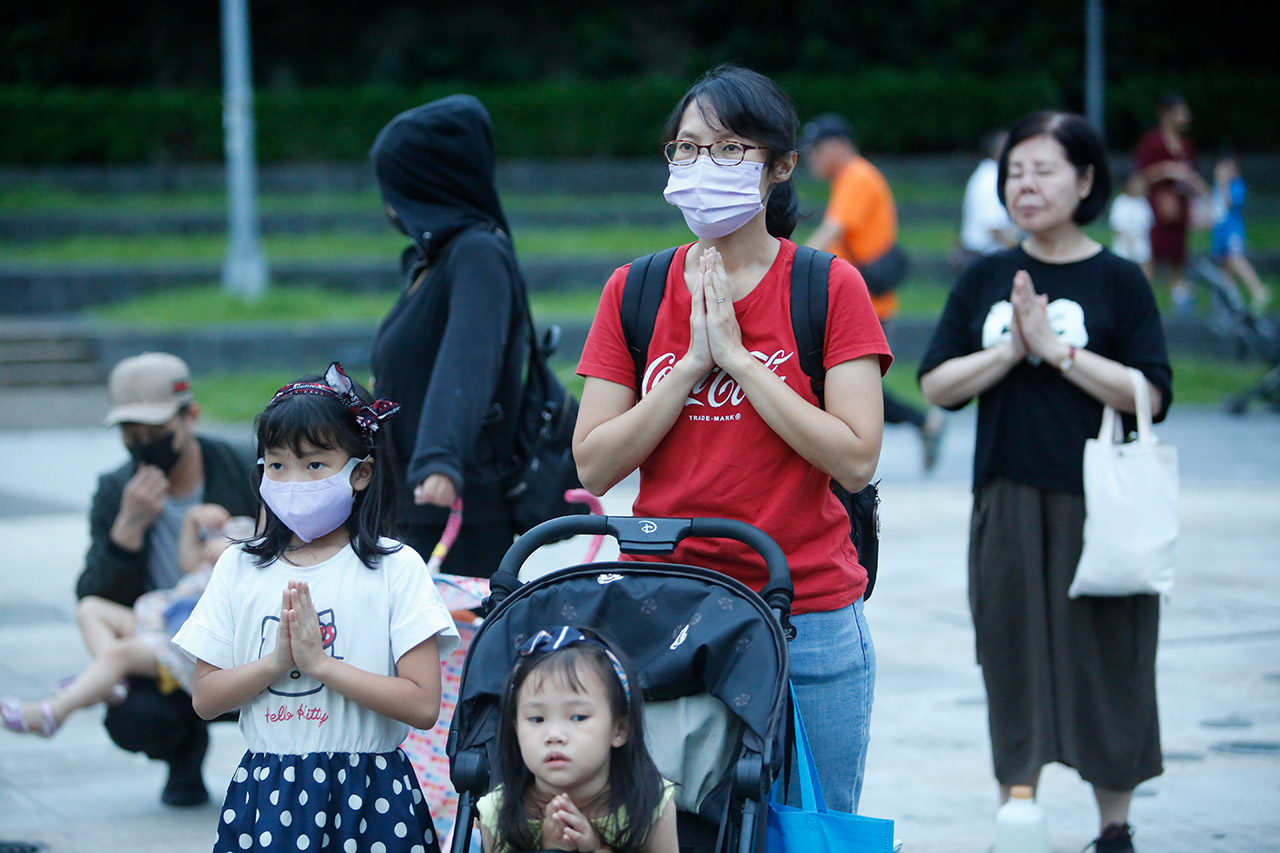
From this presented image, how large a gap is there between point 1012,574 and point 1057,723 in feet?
1.37

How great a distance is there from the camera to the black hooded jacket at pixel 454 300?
156 inches

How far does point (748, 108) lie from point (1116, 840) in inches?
93.8

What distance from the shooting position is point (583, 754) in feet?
8.13

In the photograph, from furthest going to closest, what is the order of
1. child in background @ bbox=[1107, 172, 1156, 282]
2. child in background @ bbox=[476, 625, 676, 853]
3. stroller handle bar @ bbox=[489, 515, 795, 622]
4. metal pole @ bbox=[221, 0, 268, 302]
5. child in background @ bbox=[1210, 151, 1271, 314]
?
child in background @ bbox=[1107, 172, 1156, 282] → child in background @ bbox=[1210, 151, 1271, 314] → metal pole @ bbox=[221, 0, 268, 302] → stroller handle bar @ bbox=[489, 515, 795, 622] → child in background @ bbox=[476, 625, 676, 853]

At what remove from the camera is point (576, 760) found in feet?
8.13

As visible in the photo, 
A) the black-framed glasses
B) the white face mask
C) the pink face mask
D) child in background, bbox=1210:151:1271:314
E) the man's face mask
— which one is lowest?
the pink face mask

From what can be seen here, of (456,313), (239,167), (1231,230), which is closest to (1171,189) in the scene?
(1231,230)

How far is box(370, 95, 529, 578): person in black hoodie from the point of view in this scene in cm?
396

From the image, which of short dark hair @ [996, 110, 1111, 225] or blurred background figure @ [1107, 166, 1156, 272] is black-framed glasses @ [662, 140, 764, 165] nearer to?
short dark hair @ [996, 110, 1111, 225]

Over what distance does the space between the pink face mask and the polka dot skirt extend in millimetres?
448

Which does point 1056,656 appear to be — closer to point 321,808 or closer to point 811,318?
point 811,318

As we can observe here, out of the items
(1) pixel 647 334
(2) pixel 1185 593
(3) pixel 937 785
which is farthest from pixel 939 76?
(1) pixel 647 334

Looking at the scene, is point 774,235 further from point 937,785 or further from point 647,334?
point 937,785

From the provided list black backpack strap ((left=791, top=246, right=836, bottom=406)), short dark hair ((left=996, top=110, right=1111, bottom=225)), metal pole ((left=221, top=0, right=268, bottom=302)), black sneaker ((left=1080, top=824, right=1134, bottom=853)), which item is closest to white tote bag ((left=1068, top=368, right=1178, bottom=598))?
short dark hair ((left=996, top=110, right=1111, bottom=225))
